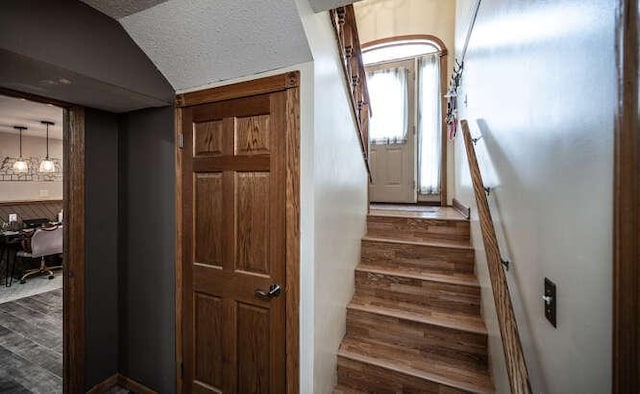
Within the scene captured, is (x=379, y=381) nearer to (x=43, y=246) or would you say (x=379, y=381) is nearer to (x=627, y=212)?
(x=627, y=212)

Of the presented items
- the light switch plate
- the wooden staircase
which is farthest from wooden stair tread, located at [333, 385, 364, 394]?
the light switch plate

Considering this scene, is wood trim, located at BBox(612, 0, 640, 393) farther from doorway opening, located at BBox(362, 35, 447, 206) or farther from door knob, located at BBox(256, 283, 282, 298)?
doorway opening, located at BBox(362, 35, 447, 206)

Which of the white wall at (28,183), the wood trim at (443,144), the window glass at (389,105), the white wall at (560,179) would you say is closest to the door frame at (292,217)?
the white wall at (560,179)

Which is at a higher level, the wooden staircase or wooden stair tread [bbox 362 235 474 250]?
wooden stair tread [bbox 362 235 474 250]

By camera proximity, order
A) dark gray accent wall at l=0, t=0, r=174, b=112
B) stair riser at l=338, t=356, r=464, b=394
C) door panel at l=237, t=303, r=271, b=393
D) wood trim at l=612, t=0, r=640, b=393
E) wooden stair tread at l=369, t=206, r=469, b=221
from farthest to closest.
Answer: wooden stair tread at l=369, t=206, r=469, b=221, stair riser at l=338, t=356, r=464, b=394, door panel at l=237, t=303, r=271, b=393, dark gray accent wall at l=0, t=0, r=174, b=112, wood trim at l=612, t=0, r=640, b=393

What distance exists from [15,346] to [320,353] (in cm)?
314

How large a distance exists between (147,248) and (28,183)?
234 inches

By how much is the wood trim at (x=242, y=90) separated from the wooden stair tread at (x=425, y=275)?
158 centimetres

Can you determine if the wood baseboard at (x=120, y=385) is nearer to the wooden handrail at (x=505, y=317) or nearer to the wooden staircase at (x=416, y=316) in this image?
the wooden staircase at (x=416, y=316)

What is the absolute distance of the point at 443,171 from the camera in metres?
3.97

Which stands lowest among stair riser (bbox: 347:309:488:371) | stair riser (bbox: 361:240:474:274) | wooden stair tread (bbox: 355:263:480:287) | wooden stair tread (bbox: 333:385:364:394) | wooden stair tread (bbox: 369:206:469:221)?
wooden stair tread (bbox: 333:385:364:394)

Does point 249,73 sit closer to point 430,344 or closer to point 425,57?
point 430,344

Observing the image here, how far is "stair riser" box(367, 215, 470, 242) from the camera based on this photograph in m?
2.37

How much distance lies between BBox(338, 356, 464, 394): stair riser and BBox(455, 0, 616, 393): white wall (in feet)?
1.31
